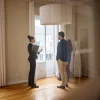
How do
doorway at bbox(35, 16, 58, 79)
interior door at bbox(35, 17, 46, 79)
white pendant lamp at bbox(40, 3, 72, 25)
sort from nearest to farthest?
1. white pendant lamp at bbox(40, 3, 72, 25)
2. doorway at bbox(35, 16, 58, 79)
3. interior door at bbox(35, 17, 46, 79)

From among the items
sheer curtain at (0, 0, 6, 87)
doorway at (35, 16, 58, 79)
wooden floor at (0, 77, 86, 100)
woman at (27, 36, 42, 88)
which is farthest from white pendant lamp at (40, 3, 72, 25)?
sheer curtain at (0, 0, 6, 87)

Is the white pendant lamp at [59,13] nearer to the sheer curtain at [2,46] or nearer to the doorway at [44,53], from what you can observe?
the doorway at [44,53]

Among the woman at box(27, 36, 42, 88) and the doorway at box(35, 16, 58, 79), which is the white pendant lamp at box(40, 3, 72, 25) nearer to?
the doorway at box(35, 16, 58, 79)

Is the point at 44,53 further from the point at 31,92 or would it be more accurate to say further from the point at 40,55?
the point at 31,92

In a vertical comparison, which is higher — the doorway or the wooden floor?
the doorway

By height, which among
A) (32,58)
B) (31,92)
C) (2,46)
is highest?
(2,46)

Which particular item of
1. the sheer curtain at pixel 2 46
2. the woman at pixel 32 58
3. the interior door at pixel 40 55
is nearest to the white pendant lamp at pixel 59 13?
the interior door at pixel 40 55

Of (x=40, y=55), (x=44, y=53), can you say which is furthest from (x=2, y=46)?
(x=44, y=53)

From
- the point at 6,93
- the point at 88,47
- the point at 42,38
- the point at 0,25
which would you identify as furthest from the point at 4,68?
the point at 88,47

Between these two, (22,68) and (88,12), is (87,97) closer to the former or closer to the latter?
(88,12)

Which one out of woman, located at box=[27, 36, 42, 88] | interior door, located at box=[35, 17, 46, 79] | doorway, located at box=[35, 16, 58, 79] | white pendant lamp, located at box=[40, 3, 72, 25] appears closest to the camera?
white pendant lamp, located at box=[40, 3, 72, 25]

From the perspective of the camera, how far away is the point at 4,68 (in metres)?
2.71

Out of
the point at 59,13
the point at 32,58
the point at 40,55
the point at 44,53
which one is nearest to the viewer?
the point at 59,13

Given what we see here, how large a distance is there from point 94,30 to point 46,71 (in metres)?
1.62
